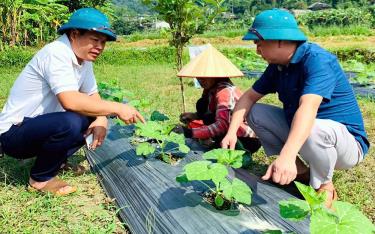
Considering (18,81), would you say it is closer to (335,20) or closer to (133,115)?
(133,115)

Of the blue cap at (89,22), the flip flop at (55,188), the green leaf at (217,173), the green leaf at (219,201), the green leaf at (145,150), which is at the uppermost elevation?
the blue cap at (89,22)

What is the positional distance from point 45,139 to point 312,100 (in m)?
1.51

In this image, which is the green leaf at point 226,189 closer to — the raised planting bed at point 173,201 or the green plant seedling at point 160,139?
the raised planting bed at point 173,201

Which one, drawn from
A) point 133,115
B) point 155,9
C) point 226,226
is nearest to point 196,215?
point 226,226

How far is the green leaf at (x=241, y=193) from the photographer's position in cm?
177

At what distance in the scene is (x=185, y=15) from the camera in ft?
12.0

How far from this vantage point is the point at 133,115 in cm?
240

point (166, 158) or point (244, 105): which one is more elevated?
point (244, 105)

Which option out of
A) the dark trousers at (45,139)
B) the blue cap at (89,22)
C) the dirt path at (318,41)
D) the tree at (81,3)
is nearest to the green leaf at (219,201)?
the dark trousers at (45,139)

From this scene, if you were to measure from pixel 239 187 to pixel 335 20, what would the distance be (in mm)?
31457

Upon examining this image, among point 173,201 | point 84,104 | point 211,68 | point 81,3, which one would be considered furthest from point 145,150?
point 81,3

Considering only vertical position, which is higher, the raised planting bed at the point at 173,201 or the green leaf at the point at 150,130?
the green leaf at the point at 150,130

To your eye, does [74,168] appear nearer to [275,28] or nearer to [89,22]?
[89,22]

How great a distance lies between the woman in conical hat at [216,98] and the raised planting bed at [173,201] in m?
0.18
